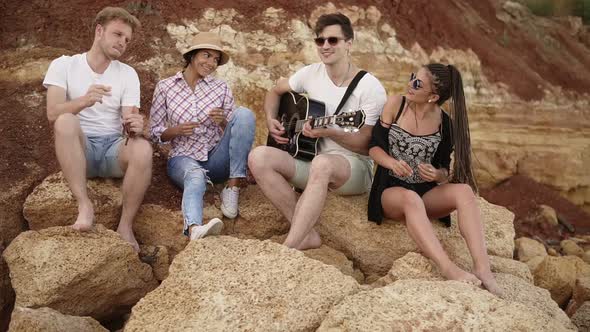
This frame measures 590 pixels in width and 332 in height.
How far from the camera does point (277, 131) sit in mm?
5398

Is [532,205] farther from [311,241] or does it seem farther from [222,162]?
[222,162]

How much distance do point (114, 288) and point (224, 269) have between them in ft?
3.85

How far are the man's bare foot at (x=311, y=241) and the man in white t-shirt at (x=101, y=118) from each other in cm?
116

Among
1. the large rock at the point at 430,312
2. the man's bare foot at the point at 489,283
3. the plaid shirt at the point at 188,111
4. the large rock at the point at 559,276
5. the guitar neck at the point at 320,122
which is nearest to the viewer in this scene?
the large rock at the point at 430,312

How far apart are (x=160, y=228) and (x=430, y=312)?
2.45 m

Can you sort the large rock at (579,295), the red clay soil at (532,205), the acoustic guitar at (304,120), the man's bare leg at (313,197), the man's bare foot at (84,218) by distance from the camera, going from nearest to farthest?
the man's bare leg at (313,197), the man's bare foot at (84,218), the acoustic guitar at (304,120), the large rock at (579,295), the red clay soil at (532,205)

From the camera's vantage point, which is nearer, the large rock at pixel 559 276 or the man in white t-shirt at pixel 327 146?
the man in white t-shirt at pixel 327 146

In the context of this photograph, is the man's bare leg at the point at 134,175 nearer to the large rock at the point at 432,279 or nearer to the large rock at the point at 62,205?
the large rock at the point at 62,205

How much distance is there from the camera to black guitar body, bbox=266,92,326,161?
17.3ft

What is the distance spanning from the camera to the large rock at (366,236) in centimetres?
537

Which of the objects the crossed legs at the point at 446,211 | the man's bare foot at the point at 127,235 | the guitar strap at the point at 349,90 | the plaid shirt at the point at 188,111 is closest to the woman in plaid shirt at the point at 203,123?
the plaid shirt at the point at 188,111

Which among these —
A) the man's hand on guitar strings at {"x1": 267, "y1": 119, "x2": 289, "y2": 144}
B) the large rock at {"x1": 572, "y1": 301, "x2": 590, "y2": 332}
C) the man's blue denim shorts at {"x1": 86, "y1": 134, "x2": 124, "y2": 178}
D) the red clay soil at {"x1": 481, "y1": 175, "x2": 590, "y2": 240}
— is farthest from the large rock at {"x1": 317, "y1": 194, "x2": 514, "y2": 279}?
the red clay soil at {"x1": 481, "y1": 175, "x2": 590, "y2": 240}

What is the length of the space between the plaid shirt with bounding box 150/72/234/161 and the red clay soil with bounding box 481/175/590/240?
6113 millimetres

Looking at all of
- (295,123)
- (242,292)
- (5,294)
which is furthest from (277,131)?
(5,294)
